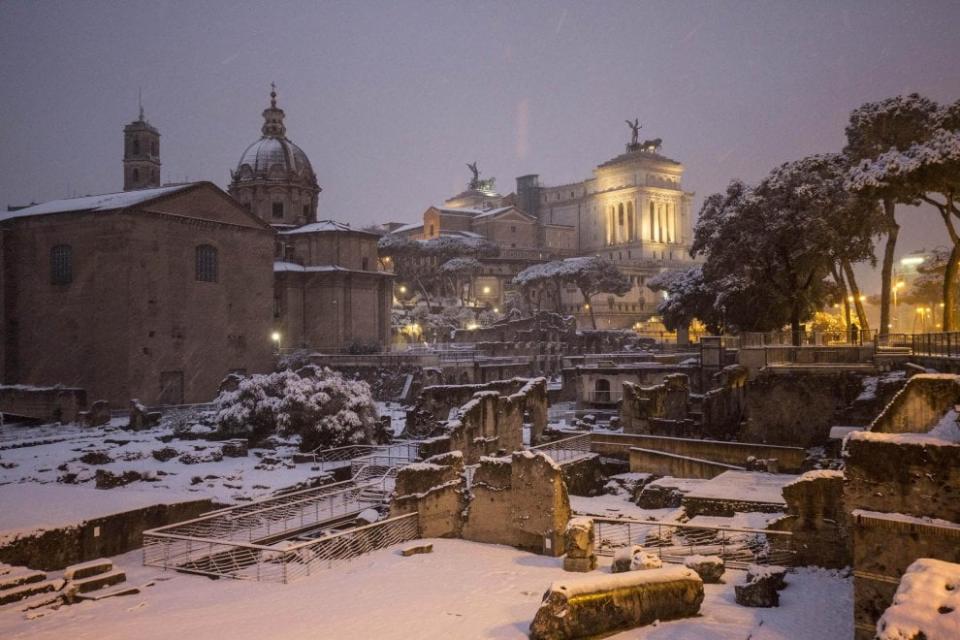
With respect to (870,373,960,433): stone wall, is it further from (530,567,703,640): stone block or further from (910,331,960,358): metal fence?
(910,331,960,358): metal fence

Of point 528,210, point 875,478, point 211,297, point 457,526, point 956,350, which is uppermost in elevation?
point 528,210

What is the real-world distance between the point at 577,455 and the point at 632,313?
51.6 m

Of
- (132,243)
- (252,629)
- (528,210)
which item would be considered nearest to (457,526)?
(252,629)

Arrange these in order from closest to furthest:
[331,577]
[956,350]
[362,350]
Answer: [331,577]
[956,350]
[362,350]

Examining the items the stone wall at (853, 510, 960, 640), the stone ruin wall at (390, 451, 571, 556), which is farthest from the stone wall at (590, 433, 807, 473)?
the stone wall at (853, 510, 960, 640)

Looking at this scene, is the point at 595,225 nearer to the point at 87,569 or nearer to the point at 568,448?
the point at 568,448

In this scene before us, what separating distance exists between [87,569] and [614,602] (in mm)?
7722

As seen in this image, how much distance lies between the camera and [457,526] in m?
15.1

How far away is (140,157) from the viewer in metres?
56.2

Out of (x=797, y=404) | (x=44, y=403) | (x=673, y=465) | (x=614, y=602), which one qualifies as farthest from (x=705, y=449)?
(x=44, y=403)

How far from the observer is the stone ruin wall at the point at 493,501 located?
14.0 meters

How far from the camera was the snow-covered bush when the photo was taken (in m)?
25.0

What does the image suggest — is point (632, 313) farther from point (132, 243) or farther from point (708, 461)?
point (708, 461)

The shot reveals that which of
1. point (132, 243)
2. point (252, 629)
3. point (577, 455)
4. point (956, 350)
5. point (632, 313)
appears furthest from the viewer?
point (632, 313)
